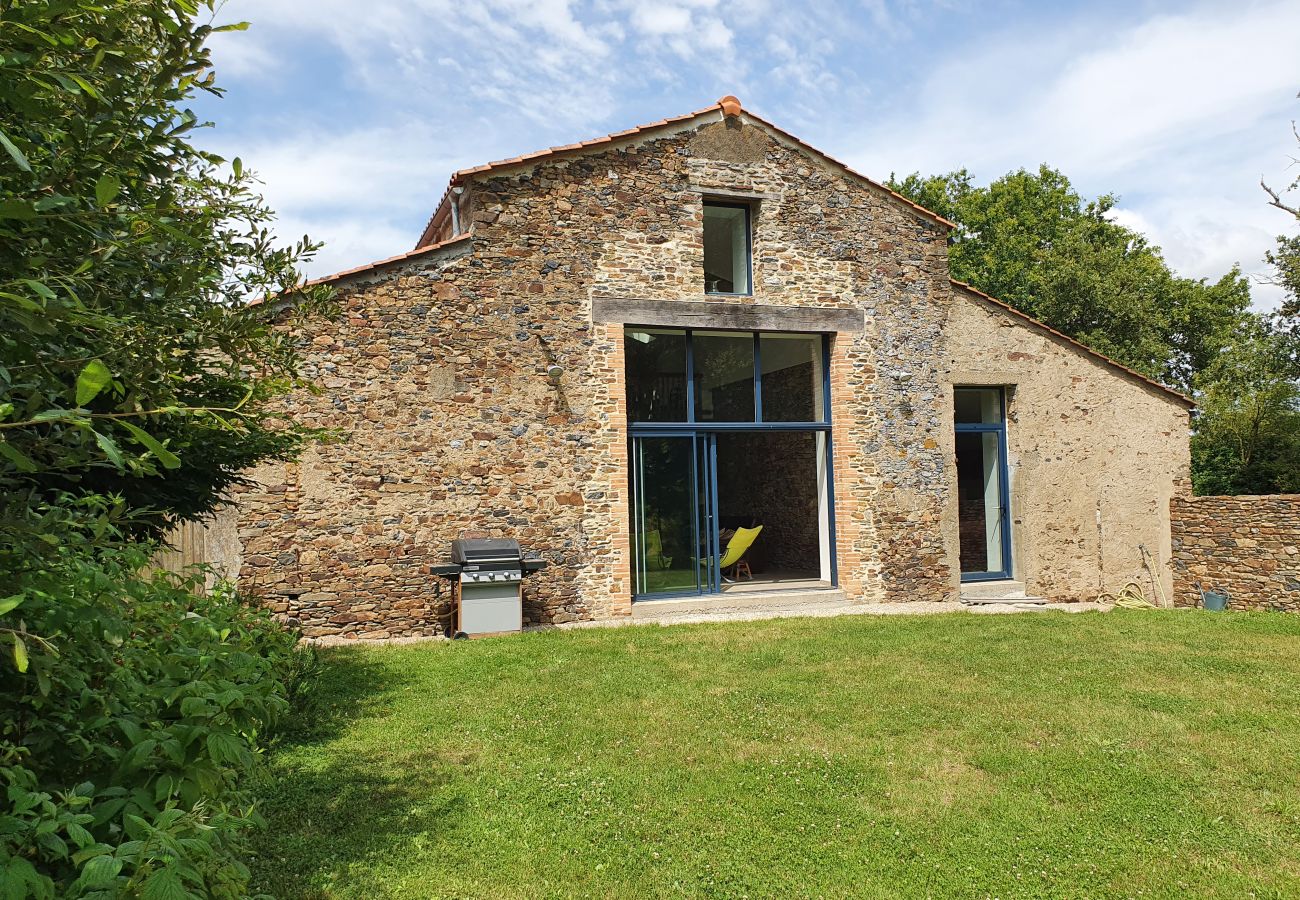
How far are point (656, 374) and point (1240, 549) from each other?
8.54 m

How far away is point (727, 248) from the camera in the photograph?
1055 cm

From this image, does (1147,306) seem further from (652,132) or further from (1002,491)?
(652,132)

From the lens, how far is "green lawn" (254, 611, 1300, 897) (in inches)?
128

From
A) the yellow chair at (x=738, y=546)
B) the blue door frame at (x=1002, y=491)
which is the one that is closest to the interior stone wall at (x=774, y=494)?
the yellow chair at (x=738, y=546)

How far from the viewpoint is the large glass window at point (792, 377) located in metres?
10.5

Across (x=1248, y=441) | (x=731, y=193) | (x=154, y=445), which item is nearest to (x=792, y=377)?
(x=731, y=193)

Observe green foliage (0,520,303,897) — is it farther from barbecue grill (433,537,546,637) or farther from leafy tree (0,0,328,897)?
barbecue grill (433,537,546,637)

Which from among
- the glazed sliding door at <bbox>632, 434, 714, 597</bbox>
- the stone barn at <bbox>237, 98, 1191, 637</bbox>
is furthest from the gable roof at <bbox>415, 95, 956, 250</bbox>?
the glazed sliding door at <bbox>632, 434, 714, 597</bbox>

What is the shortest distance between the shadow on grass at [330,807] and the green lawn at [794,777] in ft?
0.05

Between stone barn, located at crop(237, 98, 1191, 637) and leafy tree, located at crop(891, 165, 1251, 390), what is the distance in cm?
1154

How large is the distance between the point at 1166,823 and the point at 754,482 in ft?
25.5

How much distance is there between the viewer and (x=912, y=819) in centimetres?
373

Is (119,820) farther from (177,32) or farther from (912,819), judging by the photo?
(912,819)

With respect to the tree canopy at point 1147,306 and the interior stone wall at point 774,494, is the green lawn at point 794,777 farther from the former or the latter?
the tree canopy at point 1147,306
